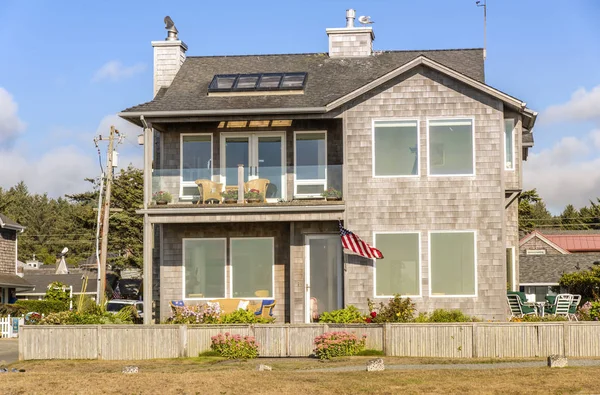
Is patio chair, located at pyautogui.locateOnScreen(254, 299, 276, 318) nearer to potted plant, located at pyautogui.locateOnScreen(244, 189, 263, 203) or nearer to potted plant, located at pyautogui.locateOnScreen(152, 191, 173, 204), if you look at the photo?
potted plant, located at pyautogui.locateOnScreen(244, 189, 263, 203)

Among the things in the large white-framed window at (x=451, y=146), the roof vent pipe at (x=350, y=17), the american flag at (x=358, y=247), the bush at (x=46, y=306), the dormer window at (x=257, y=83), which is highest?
the roof vent pipe at (x=350, y=17)

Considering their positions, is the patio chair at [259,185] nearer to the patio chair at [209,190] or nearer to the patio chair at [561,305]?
the patio chair at [209,190]

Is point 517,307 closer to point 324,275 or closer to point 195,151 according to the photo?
point 324,275

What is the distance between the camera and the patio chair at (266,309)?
28625 millimetres

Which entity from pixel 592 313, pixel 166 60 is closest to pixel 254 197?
pixel 166 60

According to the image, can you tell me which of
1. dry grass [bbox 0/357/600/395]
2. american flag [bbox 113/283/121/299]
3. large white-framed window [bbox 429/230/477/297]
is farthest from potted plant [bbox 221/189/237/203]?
american flag [bbox 113/283/121/299]

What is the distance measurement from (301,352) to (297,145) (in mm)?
7852

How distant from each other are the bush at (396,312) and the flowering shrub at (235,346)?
3625mm

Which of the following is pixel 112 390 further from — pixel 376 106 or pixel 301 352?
pixel 376 106

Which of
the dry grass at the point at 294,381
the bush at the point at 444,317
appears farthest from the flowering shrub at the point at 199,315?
the bush at the point at 444,317

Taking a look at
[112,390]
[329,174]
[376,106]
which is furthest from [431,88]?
[112,390]

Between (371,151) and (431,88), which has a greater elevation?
(431,88)

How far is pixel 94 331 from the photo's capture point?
82.0 feet

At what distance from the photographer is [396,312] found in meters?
26.0
